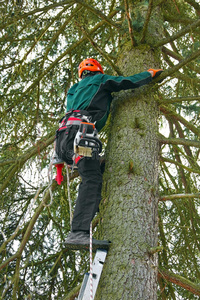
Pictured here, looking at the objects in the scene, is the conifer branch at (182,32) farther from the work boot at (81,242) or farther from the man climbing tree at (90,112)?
the work boot at (81,242)

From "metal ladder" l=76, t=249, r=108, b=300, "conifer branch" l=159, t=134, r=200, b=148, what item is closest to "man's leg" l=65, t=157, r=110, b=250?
"metal ladder" l=76, t=249, r=108, b=300

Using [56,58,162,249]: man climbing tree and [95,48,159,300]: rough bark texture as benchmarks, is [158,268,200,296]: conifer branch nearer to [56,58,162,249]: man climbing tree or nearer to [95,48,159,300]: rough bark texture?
[95,48,159,300]: rough bark texture

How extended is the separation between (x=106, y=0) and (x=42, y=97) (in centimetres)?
141

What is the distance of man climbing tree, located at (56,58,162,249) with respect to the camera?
2.62m

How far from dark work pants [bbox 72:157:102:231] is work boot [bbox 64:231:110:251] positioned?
1.5 inches

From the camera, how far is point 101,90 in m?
2.96

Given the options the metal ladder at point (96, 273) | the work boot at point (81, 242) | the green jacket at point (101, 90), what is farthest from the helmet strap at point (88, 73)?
the metal ladder at point (96, 273)

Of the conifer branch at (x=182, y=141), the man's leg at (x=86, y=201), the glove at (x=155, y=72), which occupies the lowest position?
the man's leg at (x=86, y=201)

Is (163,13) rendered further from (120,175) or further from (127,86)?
(120,175)

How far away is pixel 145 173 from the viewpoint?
8.59 feet

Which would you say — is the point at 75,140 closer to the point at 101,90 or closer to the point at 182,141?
the point at 101,90

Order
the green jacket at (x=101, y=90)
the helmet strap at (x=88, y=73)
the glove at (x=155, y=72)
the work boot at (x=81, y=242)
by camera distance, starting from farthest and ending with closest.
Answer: the helmet strap at (x=88, y=73) < the glove at (x=155, y=72) < the green jacket at (x=101, y=90) < the work boot at (x=81, y=242)

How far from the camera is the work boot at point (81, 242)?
7.49 ft

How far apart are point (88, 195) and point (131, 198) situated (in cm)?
34
